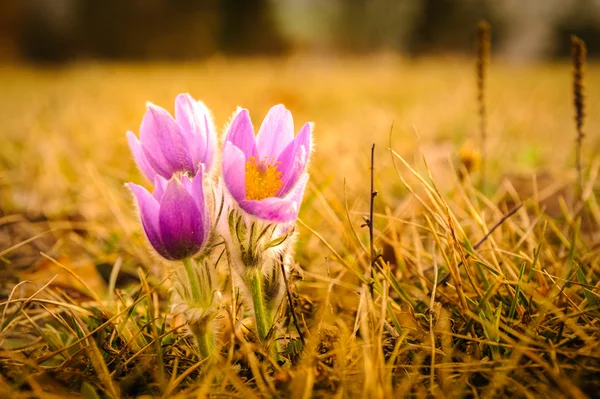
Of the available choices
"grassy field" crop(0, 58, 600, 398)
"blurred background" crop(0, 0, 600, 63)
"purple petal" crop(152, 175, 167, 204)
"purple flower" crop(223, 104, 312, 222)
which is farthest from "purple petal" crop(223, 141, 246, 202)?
"blurred background" crop(0, 0, 600, 63)

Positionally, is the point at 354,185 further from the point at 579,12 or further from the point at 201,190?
the point at 579,12

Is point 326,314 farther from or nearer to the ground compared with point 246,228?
nearer to the ground

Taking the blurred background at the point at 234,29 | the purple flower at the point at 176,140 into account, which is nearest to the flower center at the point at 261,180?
the purple flower at the point at 176,140

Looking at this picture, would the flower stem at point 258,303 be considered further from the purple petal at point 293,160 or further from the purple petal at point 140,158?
the purple petal at point 140,158

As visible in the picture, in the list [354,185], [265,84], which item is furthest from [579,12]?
[354,185]

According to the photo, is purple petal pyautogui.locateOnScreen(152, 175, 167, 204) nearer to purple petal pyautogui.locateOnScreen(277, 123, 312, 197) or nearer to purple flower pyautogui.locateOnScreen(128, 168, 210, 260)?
purple flower pyautogui.locateOnScreen(128, 168, 210, 260)

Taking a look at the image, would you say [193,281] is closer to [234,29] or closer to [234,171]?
[234,171]

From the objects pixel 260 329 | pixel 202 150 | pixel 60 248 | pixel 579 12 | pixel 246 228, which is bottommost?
pixel 60 248

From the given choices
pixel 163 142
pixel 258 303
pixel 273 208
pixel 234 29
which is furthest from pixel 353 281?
pixel 234 29
